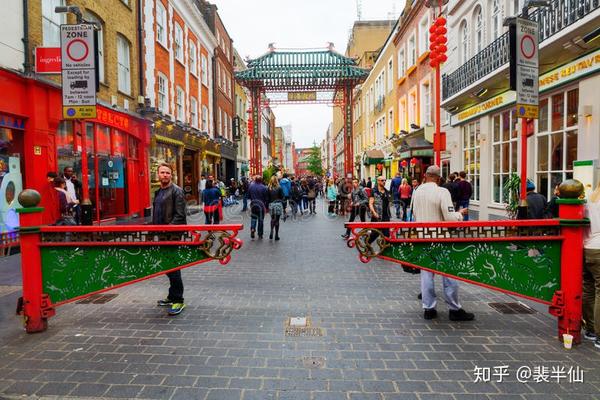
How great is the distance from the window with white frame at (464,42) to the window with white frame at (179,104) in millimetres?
12829

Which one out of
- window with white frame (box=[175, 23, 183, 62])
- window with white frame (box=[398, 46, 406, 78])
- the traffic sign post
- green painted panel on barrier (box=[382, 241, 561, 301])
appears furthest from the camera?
window with white frame (box=[398, 46, 406, 78])

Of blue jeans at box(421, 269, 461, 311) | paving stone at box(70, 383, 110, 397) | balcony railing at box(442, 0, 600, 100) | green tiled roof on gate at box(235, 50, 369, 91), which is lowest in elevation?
paving stone at box(70, 383, 110, 397)

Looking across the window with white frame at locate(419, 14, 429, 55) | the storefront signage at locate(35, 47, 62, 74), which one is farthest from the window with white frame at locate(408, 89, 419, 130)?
the storefront signage at locate(35, 47, 62, 74)

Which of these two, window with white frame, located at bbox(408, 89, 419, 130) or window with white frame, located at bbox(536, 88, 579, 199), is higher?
window with white frame, located at bbox(408, 89, 419, 130)

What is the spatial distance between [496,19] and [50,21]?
507 inches

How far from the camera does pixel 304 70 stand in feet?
69.7

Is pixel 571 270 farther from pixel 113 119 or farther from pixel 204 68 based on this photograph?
pixel 204 68

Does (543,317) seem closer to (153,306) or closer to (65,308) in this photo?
(153,306)

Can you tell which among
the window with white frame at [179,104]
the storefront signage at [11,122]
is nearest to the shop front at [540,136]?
the storefront signage at [11,122]

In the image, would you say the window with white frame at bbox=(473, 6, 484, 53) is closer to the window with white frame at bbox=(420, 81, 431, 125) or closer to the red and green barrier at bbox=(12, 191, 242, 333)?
the window with white frame at bbox=(420, 81, 431, 125)

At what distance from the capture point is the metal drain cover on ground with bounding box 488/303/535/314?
5086mm

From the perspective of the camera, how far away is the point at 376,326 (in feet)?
15.1

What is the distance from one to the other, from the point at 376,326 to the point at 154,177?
15.0 m

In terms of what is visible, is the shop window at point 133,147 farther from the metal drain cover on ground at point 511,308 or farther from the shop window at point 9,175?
the metal drain cover on ground at point 511,308
